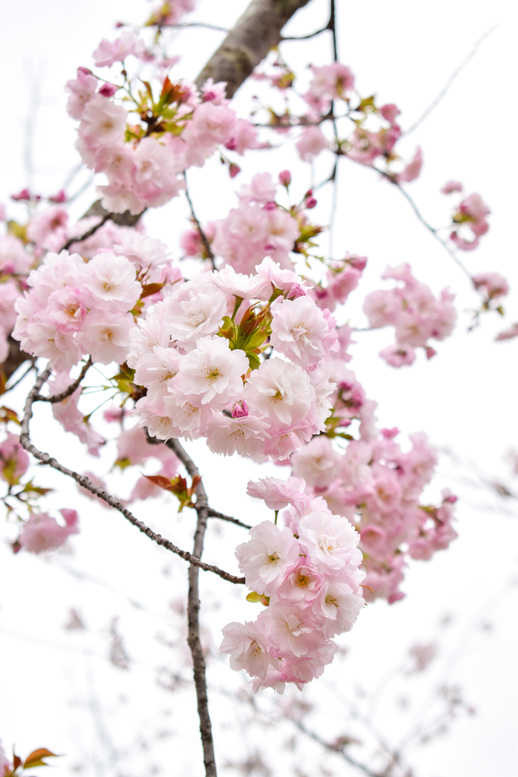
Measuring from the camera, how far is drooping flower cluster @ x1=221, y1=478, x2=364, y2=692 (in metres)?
0.76

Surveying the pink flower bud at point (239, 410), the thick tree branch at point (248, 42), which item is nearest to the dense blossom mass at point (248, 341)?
the pink flower bud at point (239, 410)

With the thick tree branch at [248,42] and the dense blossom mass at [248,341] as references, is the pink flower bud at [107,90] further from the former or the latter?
the thick tree branch at [248,42]

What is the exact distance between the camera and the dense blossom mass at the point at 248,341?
0.77 meters

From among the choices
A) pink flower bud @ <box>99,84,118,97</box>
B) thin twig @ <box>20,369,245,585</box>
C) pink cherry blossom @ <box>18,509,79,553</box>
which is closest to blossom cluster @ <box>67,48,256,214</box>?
pink flower bud @ <box>99,84,118,97</box>

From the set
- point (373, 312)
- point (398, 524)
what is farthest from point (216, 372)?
point (373, 312)

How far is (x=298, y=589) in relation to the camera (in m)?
0.77

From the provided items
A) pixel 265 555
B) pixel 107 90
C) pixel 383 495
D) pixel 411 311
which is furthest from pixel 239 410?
pixel 411 311

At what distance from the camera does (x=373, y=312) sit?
98.9 inches

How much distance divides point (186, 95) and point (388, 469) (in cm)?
147

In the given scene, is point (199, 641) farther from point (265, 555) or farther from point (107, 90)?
point (107, 90)

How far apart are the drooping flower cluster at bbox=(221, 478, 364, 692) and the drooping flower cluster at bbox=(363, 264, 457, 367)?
179 centimetres

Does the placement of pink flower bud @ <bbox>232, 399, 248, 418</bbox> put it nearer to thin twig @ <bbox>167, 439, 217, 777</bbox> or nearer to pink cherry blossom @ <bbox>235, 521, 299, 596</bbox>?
pink cherry blossom @ <bbox>235, 521, 299, 596</bbox>

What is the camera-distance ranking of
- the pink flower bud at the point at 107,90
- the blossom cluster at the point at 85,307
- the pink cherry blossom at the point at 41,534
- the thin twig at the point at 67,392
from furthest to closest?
the pink cherry blossom at the point at 41,534
the pink flower bud at the point at 107,90
the thin twig at the point at 67,392
the blossom cluster at the point at 85,307

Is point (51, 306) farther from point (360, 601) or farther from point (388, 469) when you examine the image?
point (388, 469)
